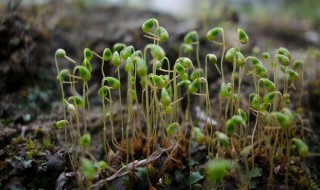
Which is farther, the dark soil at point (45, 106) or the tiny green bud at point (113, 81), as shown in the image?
the dark soil at point (45, 106)

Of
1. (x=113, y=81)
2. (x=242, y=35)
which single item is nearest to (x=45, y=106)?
(x=113, y=81)

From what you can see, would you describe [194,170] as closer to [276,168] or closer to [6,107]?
[276,168]

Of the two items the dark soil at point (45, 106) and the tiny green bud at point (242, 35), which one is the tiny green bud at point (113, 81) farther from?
the tiny green bud at point (242, 35)

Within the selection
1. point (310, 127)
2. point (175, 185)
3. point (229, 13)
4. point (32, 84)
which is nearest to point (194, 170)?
point (175, 185)

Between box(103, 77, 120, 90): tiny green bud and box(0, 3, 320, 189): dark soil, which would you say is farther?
box(0, 3, 320, 189): dark soil

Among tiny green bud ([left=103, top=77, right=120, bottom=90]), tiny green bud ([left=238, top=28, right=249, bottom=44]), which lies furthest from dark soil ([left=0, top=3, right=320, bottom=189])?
tiny green bud ([left=238, top=28, right=249, bottom=44])

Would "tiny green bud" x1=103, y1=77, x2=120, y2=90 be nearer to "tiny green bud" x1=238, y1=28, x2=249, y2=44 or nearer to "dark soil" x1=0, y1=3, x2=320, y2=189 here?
"dark soil" x1=0, y1=3, x2=320, y2=189

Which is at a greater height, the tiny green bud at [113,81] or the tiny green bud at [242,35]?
the tiny green bud at [242,35]

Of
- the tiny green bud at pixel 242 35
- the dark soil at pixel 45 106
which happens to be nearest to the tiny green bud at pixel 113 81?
the dark soil at pixel 45 106

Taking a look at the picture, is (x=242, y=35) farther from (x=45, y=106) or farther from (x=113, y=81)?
(x=45, y=106)

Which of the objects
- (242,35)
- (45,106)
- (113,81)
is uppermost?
(242,35)

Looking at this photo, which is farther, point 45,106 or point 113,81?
point 45,106

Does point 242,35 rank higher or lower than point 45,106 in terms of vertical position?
higher
